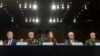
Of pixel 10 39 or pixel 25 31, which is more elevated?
pixel 10 39

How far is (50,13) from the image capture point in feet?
47.5

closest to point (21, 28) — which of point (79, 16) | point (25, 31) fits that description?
point (25, 31)

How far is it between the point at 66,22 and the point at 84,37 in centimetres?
143

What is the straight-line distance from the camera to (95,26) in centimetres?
1553

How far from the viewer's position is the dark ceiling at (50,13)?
12859mm

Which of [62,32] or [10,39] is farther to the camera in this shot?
[62,32]

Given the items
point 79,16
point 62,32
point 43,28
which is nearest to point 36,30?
point 43,28

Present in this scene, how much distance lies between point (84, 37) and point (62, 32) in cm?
134

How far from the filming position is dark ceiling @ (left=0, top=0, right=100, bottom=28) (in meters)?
12.9

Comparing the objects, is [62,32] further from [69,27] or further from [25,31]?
[25,31]
